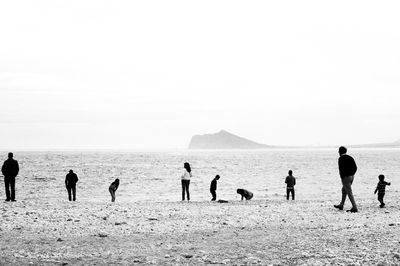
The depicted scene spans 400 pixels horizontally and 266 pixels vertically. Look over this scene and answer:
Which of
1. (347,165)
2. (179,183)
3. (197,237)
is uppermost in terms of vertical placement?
(347,165)

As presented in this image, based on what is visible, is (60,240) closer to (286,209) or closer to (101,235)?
(101,235)

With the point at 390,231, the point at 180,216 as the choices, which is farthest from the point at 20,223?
the point at 390,231

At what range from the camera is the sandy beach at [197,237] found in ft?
29.6

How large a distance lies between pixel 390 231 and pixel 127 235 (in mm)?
6970

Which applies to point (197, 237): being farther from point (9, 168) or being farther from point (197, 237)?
point (9, 168)

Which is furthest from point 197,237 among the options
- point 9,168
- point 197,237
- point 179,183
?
point 179,183

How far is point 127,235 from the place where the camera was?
1154 cm

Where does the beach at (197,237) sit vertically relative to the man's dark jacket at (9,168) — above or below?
below

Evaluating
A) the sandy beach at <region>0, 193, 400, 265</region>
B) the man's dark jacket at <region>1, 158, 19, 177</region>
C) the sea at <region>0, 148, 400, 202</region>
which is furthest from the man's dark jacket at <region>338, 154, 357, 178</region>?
the man's dark jacket at <region>1, 158, 19, 177</region>

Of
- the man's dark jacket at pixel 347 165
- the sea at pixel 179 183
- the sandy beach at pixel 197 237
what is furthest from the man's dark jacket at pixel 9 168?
the man's dark jacket at pixel 347 165

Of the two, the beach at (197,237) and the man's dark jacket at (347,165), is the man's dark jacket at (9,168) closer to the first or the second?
the beach at (197,237)

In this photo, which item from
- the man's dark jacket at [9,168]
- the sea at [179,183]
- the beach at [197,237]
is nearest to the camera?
the beach at [197,237]

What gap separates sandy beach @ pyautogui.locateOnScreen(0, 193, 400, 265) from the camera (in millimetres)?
9031

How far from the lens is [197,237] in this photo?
11297 millimetres
